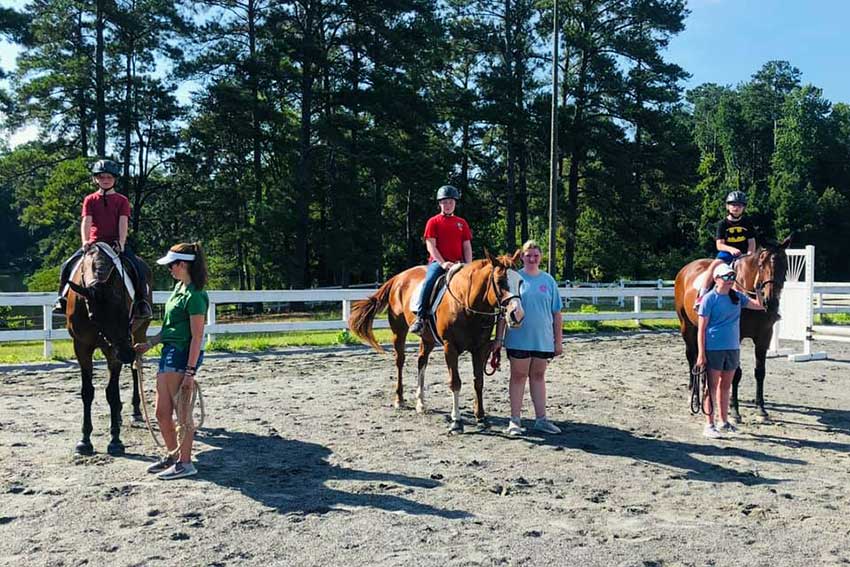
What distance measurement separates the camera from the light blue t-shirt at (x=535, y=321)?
23.1 ft

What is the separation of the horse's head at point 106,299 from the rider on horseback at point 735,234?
655 centimetres

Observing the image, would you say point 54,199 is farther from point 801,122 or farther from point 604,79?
point 801,122

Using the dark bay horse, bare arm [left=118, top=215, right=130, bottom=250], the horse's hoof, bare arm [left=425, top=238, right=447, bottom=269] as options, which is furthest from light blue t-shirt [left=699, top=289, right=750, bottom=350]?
bare arm [left=118, top=215, right=130, bottom=250]

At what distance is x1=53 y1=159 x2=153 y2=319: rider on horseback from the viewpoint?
6977 mm

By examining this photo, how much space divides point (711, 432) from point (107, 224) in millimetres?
6712

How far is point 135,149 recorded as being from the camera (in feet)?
104

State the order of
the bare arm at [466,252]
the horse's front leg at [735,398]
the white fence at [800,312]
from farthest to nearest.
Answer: the white fence at [800,312] < the bare arm at [466,252] < the horse's front leg at [735,398]

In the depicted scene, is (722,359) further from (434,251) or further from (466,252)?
(434,251)

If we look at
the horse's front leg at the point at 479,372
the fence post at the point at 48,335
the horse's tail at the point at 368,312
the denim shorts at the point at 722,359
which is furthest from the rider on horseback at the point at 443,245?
the fence post at the point at 48,335

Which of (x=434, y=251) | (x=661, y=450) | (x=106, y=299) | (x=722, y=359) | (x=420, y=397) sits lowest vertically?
(x=661, y=450)

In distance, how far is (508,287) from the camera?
22.2 feet

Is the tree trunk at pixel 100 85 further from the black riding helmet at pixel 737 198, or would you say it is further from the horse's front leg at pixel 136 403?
the black riding helmet at pixel 737 198

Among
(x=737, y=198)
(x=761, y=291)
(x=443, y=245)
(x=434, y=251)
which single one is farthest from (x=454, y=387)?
(x=737, y=198)

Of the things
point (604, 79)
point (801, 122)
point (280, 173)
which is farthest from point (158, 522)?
point (801, 122)
